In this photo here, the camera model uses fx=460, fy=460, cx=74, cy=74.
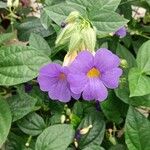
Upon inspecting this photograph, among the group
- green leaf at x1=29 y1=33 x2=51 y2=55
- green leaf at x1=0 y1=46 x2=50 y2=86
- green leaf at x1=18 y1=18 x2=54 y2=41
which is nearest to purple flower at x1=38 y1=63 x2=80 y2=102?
green leaf at x1=0 y1=46 x2=50 y2=86

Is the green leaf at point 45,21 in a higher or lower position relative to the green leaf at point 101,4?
lower

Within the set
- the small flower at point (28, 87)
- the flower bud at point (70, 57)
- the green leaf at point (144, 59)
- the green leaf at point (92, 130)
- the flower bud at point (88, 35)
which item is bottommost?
the green leaf at point (92, 130)

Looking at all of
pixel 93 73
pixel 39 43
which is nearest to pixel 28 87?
pixel 39 43

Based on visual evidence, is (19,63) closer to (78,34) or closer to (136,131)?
(78,34)

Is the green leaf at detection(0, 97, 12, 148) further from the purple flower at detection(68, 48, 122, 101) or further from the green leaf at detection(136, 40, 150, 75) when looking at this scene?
the green leaf at detection(136, 40, 150, 75)

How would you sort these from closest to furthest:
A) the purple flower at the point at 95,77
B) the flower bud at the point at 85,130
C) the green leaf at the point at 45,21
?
the purple flower at the point at 95,77 < the flower bud at the point at 85,130 < the green leaf at the point at 45,21

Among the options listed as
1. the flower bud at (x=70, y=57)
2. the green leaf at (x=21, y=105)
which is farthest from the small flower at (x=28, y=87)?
the flower bud at (x=70, y=57)

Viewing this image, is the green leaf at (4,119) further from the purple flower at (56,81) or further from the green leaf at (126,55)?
the green leaf at (126,55)

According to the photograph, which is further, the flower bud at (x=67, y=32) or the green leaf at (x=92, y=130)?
the green leaf at (x=92, y=130)

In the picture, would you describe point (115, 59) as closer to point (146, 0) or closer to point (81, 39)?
point (81, 39)
